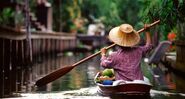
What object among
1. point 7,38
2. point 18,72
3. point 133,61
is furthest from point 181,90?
point 7,38

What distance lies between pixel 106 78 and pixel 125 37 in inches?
56.5

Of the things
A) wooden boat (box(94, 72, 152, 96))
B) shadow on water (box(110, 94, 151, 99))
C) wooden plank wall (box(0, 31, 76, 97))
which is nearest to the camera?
shadow on water (box(110, 94, 151, 99))

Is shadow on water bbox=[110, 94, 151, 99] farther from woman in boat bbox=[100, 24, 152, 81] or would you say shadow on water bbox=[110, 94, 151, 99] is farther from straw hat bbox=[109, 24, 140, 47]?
straw hat bbox=[109, 24, 140, 47]

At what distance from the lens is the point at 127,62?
51.8 ft

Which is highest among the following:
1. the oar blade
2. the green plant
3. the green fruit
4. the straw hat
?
the green plant

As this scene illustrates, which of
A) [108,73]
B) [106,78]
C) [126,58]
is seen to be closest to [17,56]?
[108,73]

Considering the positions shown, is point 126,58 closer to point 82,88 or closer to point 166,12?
point 166,12

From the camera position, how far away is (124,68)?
51.6 feet

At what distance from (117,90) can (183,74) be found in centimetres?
717

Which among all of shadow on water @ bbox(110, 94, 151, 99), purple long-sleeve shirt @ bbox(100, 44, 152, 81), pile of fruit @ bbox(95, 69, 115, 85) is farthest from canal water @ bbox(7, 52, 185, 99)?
purple long-sleeve shirt @ bbox(100, 44, 152, 81)

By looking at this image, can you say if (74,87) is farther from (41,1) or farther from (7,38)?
(41,1)

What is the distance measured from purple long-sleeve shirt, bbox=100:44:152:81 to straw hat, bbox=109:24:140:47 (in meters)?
0.18

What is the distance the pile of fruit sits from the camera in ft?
52.6

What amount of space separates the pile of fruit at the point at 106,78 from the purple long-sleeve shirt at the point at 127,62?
1.07ft
